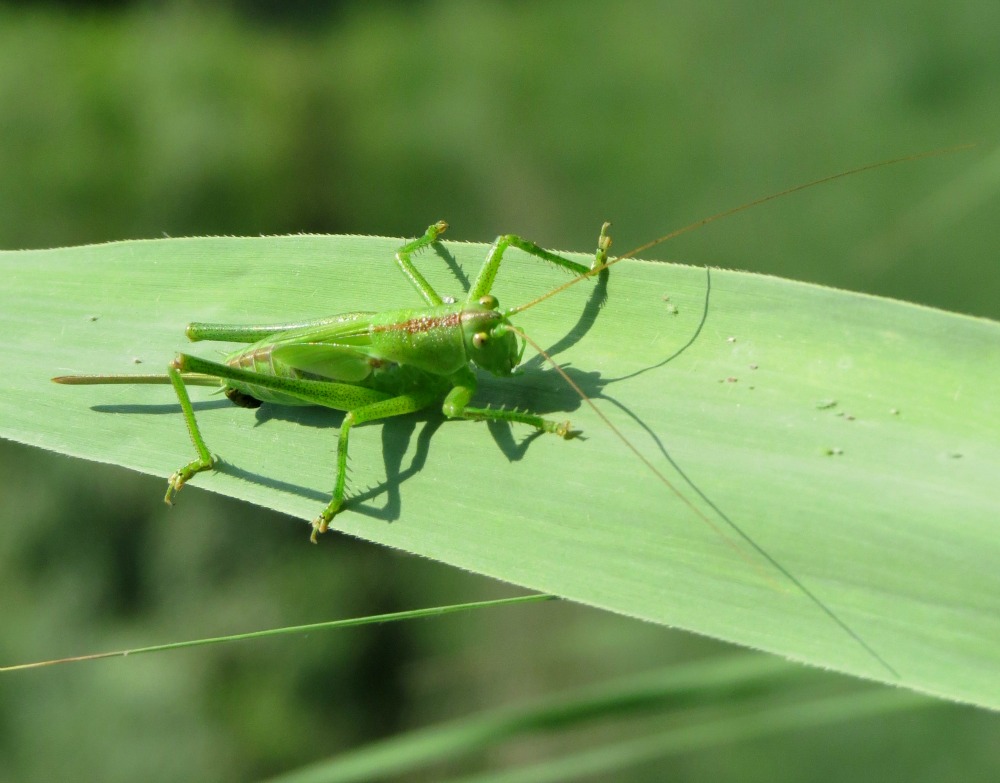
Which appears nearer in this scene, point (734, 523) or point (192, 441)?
point (734, 523)

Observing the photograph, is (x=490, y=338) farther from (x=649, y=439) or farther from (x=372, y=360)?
(x=649, y=439)

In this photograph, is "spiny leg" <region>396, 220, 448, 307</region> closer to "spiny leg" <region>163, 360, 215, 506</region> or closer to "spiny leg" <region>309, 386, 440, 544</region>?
"spiny leg" <region>309, 386, 440, 544</region>

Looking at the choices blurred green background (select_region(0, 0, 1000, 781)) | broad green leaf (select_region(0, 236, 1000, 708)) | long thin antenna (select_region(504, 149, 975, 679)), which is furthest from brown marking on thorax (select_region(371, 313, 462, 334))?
blurred green background (select_region(0, 0, 1000, 781))

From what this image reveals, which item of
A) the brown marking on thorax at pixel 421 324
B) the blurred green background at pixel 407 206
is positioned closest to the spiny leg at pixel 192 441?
the brown marking on thorax at pixel 421 324

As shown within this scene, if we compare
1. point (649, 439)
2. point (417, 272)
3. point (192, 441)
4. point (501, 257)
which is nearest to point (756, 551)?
point (649, 439)

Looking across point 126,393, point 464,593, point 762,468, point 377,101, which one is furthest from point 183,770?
point 377,101

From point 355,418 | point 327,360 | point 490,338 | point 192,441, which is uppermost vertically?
point 490,338

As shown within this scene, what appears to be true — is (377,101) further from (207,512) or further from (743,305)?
(743,305)
